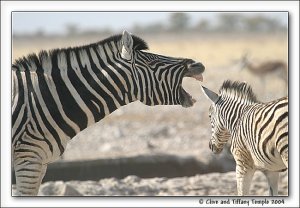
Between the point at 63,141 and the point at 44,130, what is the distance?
0.13 metres

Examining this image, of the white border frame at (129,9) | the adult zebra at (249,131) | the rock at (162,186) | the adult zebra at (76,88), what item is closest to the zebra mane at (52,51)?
the adult zebra at (76,88)

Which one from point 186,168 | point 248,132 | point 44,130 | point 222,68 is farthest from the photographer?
point 222,68

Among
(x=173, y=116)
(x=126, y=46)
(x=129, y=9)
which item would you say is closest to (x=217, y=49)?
(x=173, y=116)

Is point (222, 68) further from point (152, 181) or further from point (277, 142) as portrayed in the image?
point (277, 142)

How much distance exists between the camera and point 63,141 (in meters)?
4.16

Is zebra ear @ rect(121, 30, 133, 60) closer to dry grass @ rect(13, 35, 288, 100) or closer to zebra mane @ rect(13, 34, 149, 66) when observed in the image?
zebra mane @ rect(13, 34, 149, 66)

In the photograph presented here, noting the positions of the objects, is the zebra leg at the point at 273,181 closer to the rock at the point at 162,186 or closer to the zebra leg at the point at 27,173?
the rock at the point at 162,186

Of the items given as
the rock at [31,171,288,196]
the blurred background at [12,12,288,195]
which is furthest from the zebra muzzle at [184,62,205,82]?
the rock at [31,171,288,196]

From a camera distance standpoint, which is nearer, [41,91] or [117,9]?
[41,91]

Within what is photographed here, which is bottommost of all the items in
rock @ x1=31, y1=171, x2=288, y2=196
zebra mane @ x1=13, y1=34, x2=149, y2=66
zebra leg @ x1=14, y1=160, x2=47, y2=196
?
rock @ x1=31, y1=171, x2=288, y2=196

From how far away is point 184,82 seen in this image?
4.74m

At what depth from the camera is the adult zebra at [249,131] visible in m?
4.30

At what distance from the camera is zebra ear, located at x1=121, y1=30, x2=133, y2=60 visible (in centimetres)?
413

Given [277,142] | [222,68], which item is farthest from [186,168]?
[222,68]
